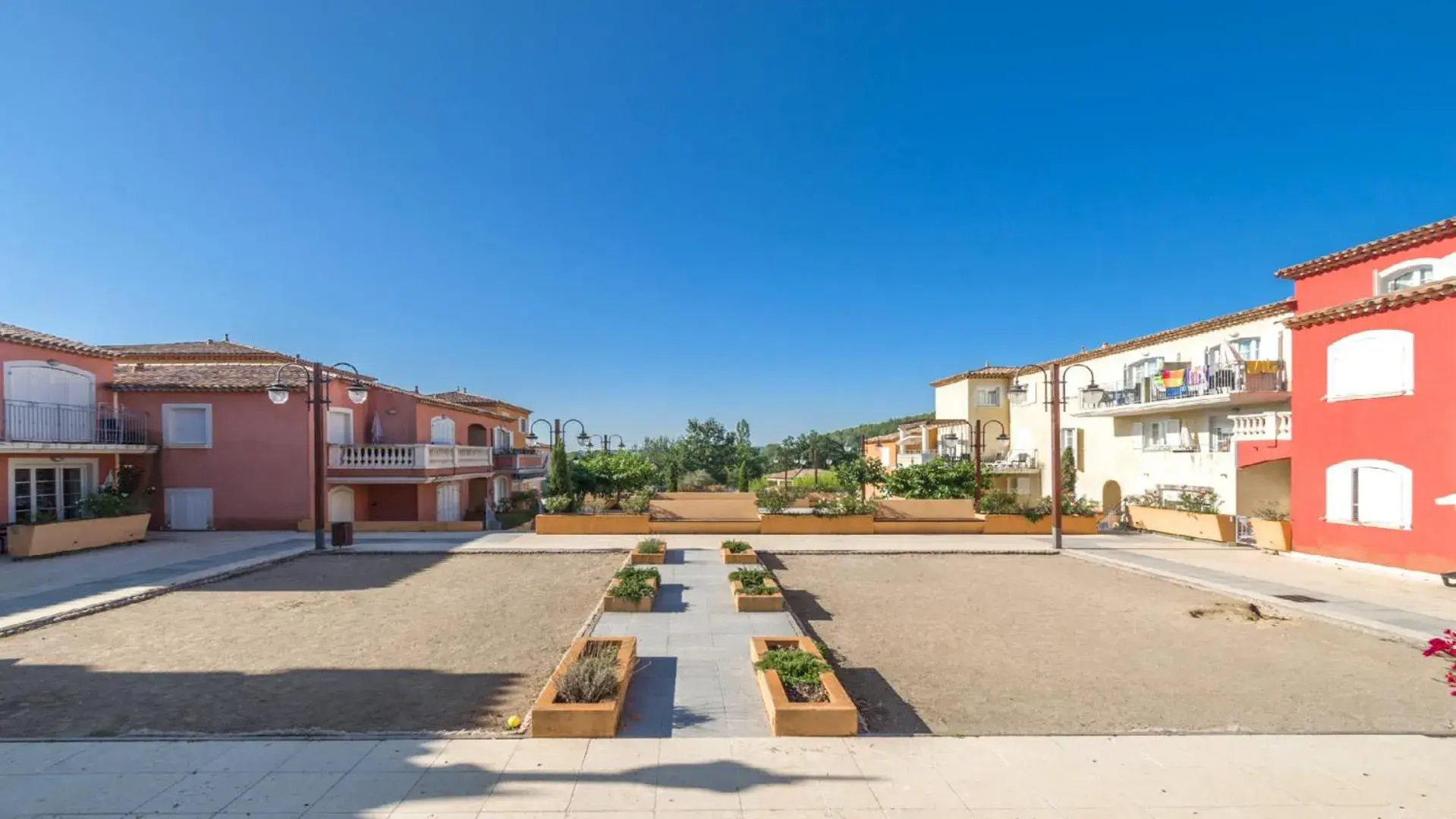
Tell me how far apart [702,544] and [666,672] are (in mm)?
11616

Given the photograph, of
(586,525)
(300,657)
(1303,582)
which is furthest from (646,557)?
(1303,582)

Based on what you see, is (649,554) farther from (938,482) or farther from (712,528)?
(938,482)

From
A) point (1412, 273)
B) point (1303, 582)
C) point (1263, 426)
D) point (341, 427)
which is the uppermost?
point (1412, 273)

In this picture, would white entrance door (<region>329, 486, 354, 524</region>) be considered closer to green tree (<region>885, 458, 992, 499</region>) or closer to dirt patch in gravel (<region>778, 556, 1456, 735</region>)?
dirt patch in gravel (<region>778, 556, 1456, 735</region>)

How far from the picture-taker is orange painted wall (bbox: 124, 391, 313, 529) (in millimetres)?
22078

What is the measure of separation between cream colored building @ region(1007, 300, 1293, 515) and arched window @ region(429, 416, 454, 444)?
22690mm

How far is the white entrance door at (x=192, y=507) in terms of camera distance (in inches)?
875

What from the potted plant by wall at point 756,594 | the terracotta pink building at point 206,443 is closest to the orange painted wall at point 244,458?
the terracotta pink building at point 206,443

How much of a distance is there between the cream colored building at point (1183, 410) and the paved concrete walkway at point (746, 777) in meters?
12.8

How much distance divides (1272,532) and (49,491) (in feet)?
114

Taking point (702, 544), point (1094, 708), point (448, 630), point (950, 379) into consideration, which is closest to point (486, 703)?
point (448, 630)

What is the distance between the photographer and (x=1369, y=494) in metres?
15.2

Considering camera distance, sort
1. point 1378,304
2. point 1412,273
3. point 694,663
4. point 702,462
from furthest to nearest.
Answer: point 702,462, point 1412,273, point 1378,304, point 694,663

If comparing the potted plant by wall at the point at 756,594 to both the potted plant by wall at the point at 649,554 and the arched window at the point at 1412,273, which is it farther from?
the arched window at the point at 1412,273
